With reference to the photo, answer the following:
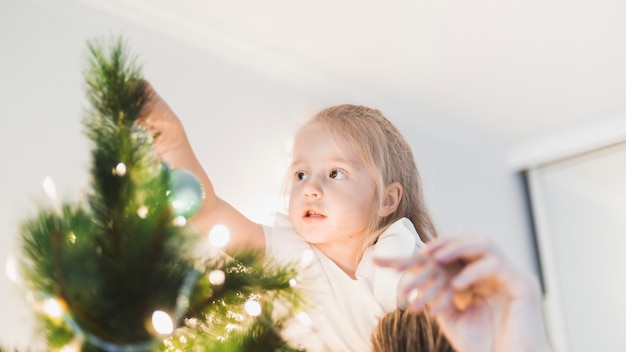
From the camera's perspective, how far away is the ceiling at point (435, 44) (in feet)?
6.59

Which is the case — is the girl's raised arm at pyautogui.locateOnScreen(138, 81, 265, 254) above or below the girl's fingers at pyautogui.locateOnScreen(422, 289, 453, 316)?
above

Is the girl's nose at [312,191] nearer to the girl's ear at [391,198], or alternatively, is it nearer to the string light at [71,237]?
the girl's ear at [391,198]

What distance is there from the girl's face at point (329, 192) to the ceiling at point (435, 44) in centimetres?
122

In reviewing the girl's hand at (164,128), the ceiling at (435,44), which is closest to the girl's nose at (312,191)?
the girl's hand at (164,128)

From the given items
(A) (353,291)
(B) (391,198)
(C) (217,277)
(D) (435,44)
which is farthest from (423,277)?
(D) (435,44)

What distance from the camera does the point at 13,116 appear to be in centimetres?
159

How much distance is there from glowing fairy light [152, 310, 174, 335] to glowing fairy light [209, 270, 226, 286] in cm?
5

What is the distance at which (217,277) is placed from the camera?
38cm

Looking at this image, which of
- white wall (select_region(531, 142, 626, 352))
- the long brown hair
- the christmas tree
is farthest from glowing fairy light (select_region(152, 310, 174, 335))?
white wall (select_region(531, 142, 626, 352))

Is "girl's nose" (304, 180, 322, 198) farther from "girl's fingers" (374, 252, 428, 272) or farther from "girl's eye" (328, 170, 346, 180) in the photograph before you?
"girl's fingers" (374, 252, 428, 272)

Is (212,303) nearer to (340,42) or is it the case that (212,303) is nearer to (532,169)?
(340,42)

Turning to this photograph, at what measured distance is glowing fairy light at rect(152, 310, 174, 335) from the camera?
0.33 meters

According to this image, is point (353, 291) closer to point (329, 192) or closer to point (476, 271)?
point (329, 192)

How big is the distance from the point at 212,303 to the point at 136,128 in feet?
0.34
